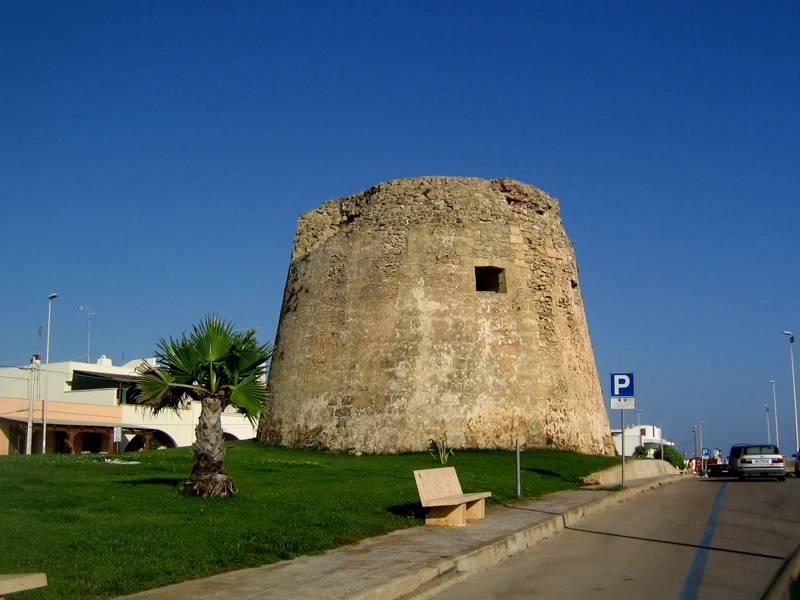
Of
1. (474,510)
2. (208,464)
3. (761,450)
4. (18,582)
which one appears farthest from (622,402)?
(18,582)

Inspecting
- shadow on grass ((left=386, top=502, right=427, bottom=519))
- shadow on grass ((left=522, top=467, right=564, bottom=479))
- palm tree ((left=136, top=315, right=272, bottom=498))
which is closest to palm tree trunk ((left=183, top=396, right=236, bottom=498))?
palm tree ((left=136, top=315, right=272, bottom=498))

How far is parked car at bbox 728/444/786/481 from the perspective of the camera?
25.6 meters

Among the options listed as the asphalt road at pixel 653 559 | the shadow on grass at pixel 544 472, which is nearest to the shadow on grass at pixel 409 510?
the asphalt road at pixel 653 559

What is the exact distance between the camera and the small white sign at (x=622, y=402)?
17598mm

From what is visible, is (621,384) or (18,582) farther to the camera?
(621,384)

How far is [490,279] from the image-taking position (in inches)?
1007

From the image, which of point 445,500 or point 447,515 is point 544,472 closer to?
point 447,515

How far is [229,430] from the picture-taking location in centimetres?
5088

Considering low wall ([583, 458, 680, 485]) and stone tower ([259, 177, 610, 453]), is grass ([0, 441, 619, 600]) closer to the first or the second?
low wall ([583, 458, 680, 485])

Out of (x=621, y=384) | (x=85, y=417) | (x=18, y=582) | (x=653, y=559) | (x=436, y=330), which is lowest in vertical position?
(x=653, y=559)

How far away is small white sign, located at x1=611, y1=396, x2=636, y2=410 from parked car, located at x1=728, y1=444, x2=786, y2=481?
1048cm

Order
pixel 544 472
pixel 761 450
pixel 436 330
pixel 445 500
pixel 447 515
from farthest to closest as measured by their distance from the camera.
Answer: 1. pixel 761 450
2. pixel 436 330
3. pixel 544 472
4. pixel 447 515
5. pixel 445 500

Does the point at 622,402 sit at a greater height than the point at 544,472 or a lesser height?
greater

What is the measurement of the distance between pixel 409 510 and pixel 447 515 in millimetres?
1073
